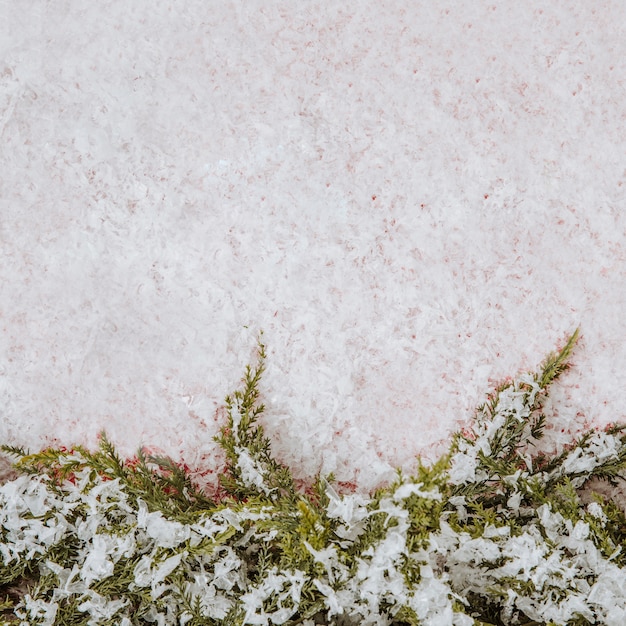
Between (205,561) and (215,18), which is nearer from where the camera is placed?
(205,561)

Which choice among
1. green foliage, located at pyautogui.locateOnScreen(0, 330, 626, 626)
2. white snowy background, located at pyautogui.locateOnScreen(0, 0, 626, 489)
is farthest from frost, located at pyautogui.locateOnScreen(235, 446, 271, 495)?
white snowy background, located at pyautogui.locateOnScreen(0, 0, 626, 489)

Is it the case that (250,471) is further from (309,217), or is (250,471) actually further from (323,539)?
(309,217)

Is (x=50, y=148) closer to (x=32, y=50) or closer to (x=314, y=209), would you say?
(x=32, y=50)

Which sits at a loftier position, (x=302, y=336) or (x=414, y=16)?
(x=414, y=16)

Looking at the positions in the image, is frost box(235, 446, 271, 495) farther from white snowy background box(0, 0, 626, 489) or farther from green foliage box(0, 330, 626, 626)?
white snowy background box(0, 0, 626, 489)

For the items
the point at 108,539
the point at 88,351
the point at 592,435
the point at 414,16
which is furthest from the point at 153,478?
the point at 414,16

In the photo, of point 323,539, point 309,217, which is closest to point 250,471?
point 323,539
